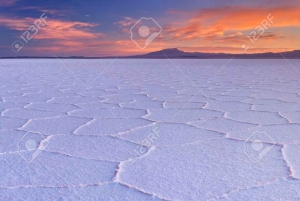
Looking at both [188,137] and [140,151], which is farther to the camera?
[188,137]

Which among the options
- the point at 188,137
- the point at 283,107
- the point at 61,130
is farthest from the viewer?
the point at 283,107

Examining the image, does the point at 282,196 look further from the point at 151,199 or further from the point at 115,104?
the point at 115,104

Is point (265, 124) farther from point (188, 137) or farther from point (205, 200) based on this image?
point (205, 200)

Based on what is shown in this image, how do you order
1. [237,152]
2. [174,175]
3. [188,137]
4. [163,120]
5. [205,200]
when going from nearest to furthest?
[205,200]
[174,175]
[237,152]
[188,137]
[163,120]

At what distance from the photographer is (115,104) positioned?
9.48ft

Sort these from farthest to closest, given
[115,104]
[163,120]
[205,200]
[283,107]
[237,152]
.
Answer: [115,104], [283,107], [163,120], [237,152], [205,200]

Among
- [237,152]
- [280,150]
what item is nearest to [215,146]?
[237,152]

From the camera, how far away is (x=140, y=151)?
60.5 inches

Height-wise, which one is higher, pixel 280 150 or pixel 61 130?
pixel 61 130

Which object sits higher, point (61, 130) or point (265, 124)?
point (61, 130)

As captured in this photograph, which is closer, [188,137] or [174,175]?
[174,175]

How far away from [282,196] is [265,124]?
3.30ft

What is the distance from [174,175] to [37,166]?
47cm

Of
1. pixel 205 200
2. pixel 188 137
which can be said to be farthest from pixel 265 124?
pixel 205 200
